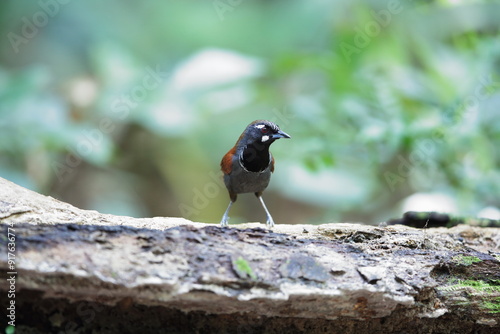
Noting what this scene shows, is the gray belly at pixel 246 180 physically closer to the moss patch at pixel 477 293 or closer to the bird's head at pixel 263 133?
the bird's head at pixel 263 133

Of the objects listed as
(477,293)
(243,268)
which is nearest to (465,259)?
(477,293)

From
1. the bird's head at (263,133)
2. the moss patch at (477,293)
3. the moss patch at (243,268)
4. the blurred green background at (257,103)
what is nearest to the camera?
the moss patch at (243,268)

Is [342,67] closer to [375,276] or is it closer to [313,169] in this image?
[313,169]

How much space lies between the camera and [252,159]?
376 cm

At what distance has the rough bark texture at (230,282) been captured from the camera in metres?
1.99

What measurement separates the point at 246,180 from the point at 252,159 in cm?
17

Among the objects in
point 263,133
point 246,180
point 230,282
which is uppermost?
point 263,133

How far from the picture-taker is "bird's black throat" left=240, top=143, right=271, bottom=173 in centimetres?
376

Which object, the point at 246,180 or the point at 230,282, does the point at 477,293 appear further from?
the point at 246,180

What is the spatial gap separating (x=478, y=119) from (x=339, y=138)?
1.16 metres

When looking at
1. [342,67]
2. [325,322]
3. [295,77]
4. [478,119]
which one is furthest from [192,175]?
[325,322]

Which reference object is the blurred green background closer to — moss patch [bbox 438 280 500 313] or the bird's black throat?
the bird's black throat

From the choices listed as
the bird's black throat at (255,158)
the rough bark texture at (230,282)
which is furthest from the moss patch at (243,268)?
the bird's black throat at (255,158)

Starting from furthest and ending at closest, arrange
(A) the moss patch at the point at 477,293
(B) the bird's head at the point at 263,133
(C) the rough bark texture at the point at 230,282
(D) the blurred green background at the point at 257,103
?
(D) the blurred green background at the point at 257,103 < (B) the bird's head at the point at 263,133 < (A) the moss patch at the point at 477,293 < (C) the rough bark texture at the point at 230,282
